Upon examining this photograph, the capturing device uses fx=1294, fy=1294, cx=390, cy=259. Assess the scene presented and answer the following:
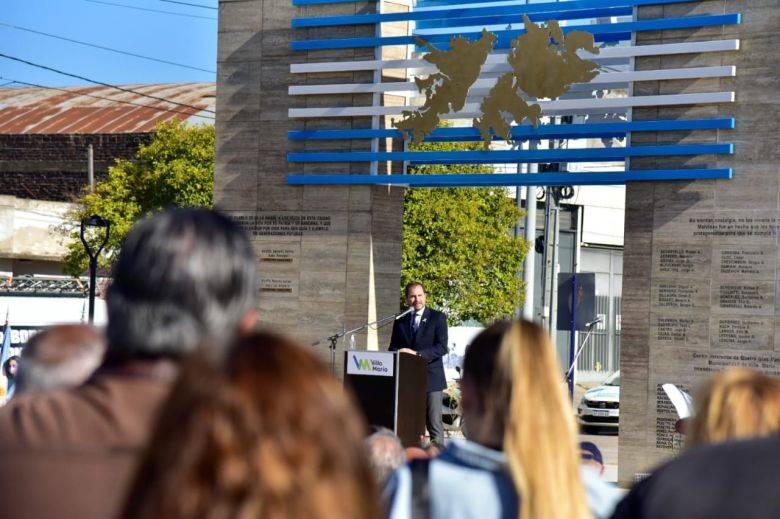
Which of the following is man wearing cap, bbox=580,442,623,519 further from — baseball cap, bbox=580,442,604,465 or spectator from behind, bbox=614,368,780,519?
baseball cap, bbox=580,442,604,465

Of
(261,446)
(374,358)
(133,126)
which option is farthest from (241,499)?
(133,126)

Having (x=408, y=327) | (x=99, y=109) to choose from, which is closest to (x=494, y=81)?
(x=408, y=327)

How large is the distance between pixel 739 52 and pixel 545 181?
107 inches

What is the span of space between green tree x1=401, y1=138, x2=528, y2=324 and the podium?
2066 cm

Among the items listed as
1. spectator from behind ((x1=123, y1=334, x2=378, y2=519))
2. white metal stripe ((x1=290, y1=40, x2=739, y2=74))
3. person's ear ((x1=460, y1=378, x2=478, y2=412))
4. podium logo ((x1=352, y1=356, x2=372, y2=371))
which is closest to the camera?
spectator from behind ((x1=123, y1=334, x2=378, y2=519))

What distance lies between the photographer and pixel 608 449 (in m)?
20.8

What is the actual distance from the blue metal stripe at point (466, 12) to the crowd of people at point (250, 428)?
12326 millimetres

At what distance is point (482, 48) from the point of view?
15.5 metres

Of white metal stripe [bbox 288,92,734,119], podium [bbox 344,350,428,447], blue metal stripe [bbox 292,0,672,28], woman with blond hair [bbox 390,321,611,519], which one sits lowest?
podium [bbox 344,350,428,447]

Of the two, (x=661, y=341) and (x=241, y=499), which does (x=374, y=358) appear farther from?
(x=241, y=499)

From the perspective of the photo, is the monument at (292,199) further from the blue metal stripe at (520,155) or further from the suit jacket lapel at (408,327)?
the suit jacket lapel at (408,327)

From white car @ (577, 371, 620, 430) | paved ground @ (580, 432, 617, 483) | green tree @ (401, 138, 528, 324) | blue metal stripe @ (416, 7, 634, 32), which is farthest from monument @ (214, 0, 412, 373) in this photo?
green tree @ (401, 138, 528, 324)

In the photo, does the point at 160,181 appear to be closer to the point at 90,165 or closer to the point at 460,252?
the point at 460,252

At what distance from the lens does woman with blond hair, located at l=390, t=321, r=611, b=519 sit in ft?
9.52
